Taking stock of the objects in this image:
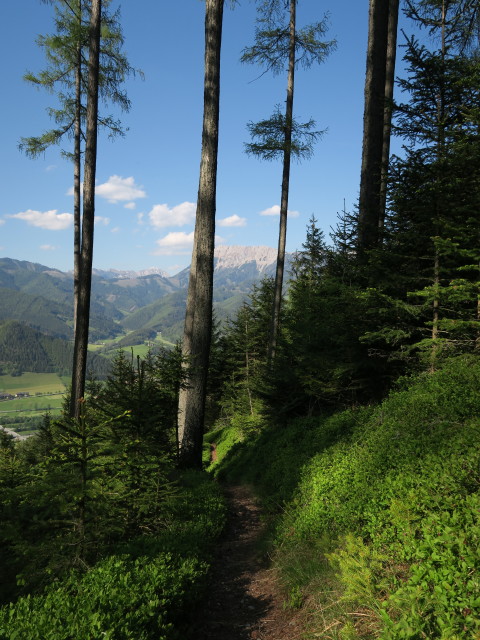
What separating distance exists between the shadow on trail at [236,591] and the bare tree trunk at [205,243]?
86.5 inches

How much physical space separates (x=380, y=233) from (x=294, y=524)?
19.8 ft

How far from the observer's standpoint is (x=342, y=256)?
30.2ft

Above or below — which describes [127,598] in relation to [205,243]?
below

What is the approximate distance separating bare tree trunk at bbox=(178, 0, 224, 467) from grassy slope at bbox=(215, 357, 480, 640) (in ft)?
7.82

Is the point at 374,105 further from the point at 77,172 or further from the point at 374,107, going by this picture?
the point at 77,172

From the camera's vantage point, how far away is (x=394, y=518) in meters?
3.99

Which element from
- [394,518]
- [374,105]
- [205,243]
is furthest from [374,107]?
[394,518]

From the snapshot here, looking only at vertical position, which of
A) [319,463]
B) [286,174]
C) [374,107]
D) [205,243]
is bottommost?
[319,463]

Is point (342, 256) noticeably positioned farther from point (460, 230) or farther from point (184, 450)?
point (184, 450)

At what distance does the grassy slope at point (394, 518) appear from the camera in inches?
114

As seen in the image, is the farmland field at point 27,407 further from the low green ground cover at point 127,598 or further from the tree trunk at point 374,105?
the low green ground cover at point 127,598

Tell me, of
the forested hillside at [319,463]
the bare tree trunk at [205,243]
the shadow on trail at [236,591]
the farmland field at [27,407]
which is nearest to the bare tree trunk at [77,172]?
the forested hillside at [319,463]

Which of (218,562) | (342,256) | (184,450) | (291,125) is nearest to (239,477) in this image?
(184,450)

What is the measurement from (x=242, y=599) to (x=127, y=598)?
6.81 ft
